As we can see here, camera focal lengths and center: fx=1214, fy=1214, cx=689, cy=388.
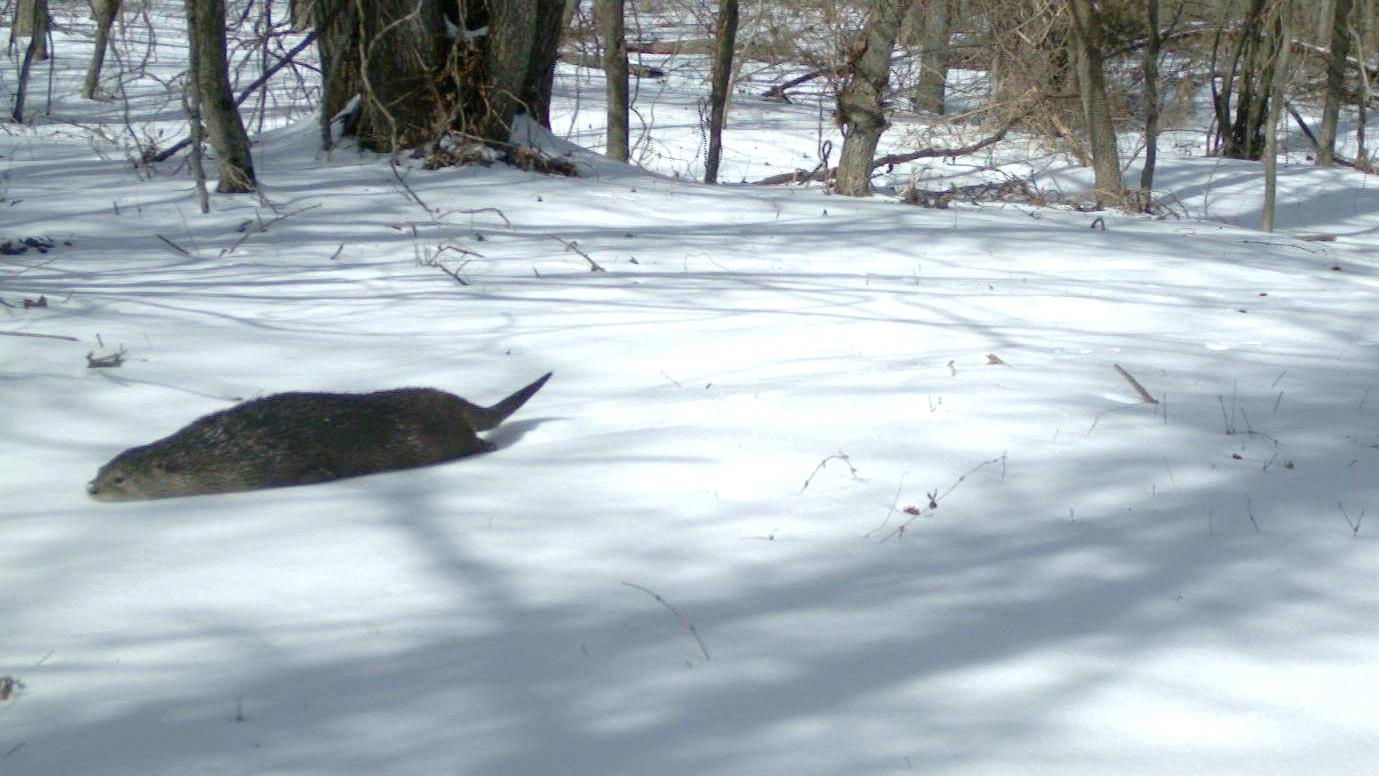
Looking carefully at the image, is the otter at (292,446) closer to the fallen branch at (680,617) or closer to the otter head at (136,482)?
the otter head at (136,482)

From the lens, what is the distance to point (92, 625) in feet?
9.18

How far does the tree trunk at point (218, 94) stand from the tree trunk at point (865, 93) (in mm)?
5838

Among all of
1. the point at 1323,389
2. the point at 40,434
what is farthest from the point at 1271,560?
the point at 40,434

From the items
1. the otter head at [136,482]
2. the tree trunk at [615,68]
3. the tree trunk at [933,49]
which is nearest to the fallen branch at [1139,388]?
the otter head at [136,482]

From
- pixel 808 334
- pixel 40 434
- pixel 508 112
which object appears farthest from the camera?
pixel 508 112

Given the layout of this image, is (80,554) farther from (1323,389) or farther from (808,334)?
(1323,389)

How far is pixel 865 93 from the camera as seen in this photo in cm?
1188

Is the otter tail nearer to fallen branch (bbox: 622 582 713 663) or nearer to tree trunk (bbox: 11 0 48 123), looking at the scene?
fallen branch (bbox: 622 582 713 663)

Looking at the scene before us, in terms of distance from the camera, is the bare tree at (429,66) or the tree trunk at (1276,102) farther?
the tree trunk at (1276,102)

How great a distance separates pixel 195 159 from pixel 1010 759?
7147mm

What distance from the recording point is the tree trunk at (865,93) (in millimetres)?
11609

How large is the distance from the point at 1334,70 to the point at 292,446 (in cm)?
1697

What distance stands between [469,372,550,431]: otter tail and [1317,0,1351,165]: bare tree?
47.4ft

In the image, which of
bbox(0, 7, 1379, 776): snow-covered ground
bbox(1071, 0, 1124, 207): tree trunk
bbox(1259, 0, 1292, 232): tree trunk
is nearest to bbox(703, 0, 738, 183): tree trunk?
bbox(1071, 0, 1124, 207): tree trunk
